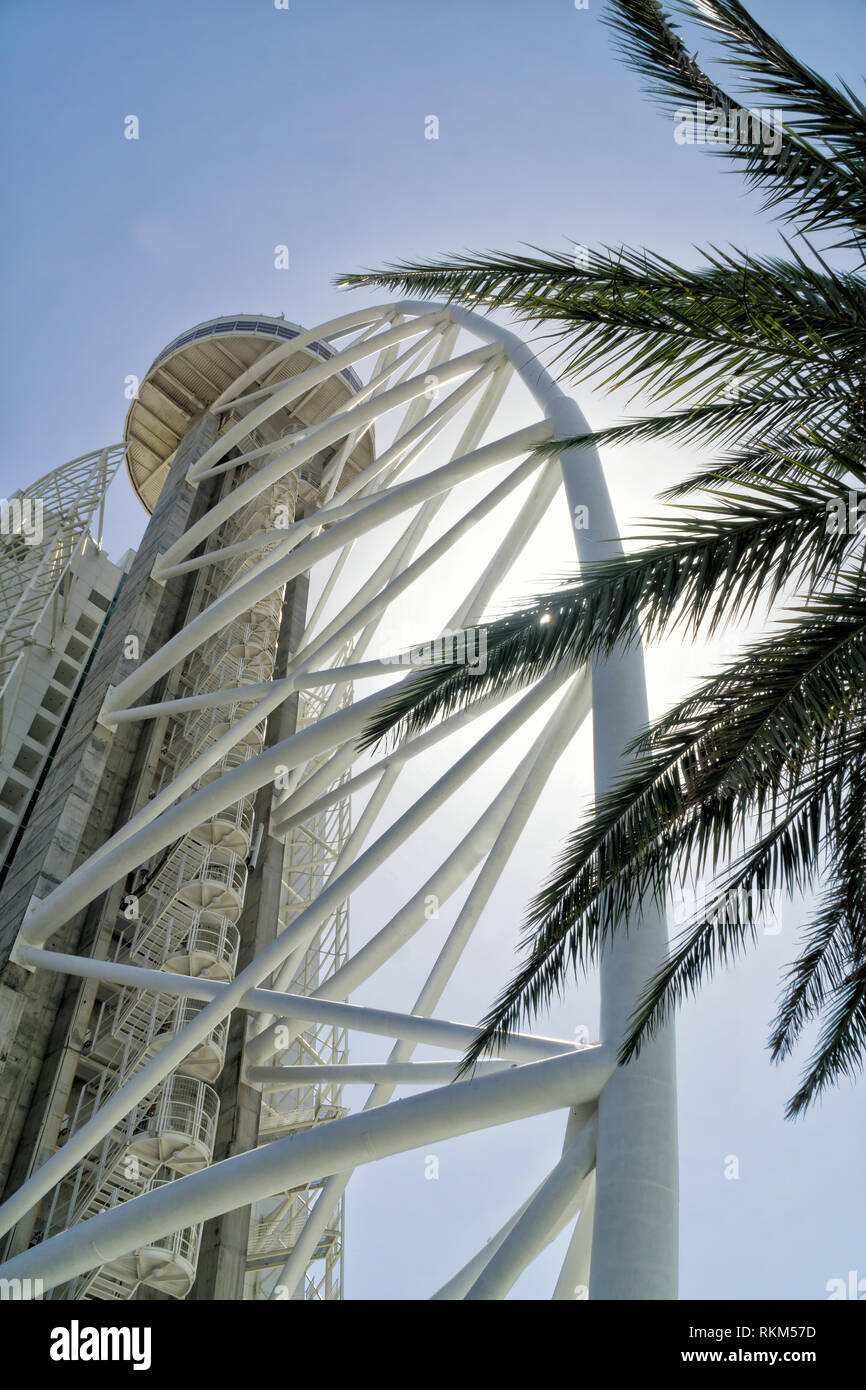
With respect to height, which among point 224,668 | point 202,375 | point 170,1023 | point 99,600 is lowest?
point 170,1023

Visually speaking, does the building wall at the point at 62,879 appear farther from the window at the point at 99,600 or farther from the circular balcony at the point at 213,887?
the window at the point at 99,600

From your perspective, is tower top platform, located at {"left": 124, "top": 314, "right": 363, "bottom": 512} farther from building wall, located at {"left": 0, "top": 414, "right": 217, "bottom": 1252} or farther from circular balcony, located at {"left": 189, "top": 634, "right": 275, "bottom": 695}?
circular balcony, located at {"left": 189, "top": 634, "right": 275, "bottom": 695}

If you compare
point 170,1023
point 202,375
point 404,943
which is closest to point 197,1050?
point 170,1023

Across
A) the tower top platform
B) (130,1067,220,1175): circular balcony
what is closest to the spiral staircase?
(130,1067,220,1175): circular balcony

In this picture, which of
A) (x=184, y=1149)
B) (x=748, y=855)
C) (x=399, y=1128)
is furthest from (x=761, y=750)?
(x=184, y=1149)

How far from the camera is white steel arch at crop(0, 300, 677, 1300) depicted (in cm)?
817

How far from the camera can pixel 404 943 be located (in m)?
12.3

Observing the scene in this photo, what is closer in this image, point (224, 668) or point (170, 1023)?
point (170, 1023)

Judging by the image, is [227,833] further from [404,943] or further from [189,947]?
[404,943]

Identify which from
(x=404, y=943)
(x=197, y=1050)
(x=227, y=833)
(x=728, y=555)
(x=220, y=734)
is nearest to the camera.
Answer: (x=728, y=555)

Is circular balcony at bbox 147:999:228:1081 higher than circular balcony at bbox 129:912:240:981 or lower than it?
lower

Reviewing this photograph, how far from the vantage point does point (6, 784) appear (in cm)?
2614
